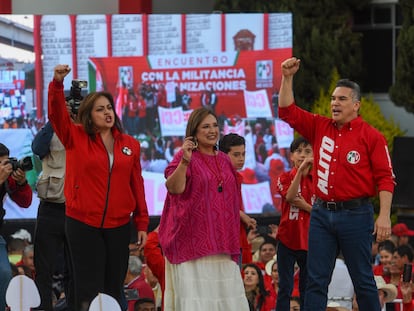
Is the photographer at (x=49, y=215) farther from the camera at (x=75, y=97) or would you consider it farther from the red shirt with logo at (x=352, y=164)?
the red shirt with logo at (x=352, y=164)

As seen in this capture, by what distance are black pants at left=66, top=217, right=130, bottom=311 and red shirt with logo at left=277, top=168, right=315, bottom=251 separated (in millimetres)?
1791

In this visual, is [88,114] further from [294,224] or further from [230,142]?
[294,224]

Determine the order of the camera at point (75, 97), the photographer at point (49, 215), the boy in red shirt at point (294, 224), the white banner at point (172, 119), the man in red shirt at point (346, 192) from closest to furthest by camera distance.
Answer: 1. the man in red shirt at point (346, 192)
2. the camera at point (75, 97)
3. the photographer at point (49, 215)
4. the boy in red shirt at point (294, 224)
5. the white banner at point (172, 119)

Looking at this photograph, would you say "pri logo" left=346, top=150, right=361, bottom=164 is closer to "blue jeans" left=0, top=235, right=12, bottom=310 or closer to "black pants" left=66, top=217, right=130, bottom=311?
"black pants" left=66, top=217, right=130, bottom=311

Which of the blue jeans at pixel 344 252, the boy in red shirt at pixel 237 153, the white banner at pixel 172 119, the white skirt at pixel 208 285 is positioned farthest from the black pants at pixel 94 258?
the white banner at pixel 172 119

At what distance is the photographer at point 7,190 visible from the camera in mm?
8383

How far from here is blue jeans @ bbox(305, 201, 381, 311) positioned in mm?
8086

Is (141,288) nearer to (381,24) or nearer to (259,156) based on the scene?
(259,156)

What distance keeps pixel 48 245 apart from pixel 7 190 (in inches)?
24.1

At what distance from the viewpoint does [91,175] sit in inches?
303

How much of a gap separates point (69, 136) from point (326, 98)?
11.0 metres

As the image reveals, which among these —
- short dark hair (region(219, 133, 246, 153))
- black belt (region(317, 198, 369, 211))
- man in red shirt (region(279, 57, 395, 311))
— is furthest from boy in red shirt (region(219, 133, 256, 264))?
black belt (region(317, 198, 369, 211))

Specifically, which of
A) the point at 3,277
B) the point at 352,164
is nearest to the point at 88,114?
the point at 3,277

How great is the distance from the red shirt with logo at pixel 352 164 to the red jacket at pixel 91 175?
1.37 metres
